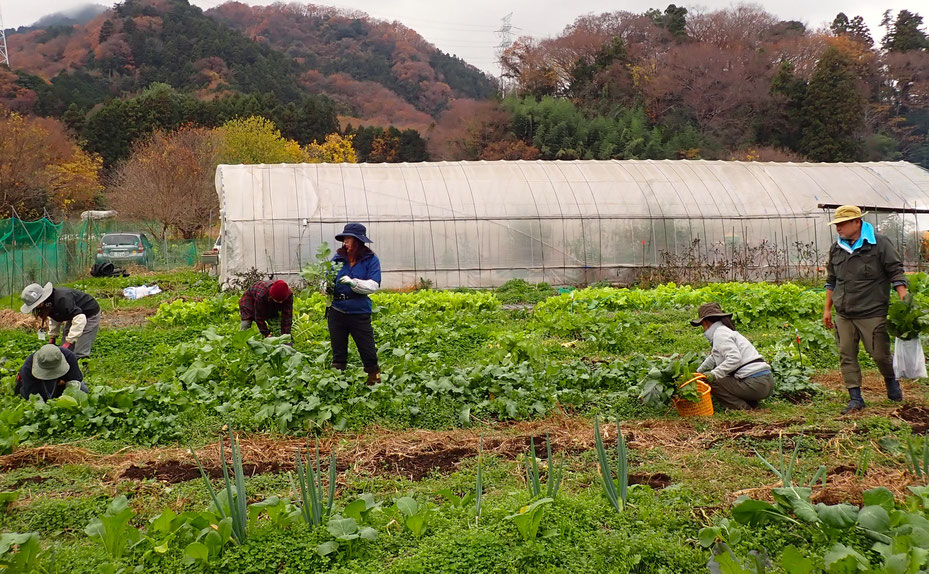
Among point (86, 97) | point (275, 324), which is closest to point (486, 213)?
point (275, 324)

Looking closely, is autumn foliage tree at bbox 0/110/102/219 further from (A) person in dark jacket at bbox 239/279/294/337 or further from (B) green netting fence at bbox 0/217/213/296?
(A) person in dark jacket at bbox 239/279/294/337

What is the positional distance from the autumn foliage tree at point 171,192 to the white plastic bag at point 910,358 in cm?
2095

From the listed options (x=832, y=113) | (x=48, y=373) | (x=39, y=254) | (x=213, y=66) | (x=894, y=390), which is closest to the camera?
(x=894, y=390)

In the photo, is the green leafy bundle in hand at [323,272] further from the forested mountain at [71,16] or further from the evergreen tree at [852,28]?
the forested mountain at [71,16]

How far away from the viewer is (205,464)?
202 inches

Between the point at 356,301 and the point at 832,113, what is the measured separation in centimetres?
3651

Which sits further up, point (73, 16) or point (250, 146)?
point (73, 16)

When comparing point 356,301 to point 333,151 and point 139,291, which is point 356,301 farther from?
point 333,151

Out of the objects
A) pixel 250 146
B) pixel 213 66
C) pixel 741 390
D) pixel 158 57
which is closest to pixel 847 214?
pixel 741 390

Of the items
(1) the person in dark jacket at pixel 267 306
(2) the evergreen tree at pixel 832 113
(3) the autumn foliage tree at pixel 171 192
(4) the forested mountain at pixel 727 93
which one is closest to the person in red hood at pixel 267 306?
(1) the person in dark jacket at pixel 267 306

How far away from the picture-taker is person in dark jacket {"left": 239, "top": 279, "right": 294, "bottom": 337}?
817cm

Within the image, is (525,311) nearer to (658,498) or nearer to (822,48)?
(658,498)

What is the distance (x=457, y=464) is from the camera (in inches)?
194

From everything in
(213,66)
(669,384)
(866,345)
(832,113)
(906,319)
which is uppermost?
(213,66)
